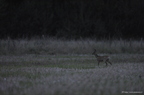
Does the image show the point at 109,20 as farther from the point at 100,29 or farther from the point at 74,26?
the point at 74,26

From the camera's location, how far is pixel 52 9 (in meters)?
37.8

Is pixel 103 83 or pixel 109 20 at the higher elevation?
pixel 103 83

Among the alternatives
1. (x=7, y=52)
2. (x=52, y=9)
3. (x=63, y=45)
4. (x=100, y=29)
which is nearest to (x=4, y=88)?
(x=7, y=52)

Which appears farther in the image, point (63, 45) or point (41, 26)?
point (41, 26)

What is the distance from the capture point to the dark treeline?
35031 millimetres

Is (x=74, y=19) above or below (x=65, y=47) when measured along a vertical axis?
below

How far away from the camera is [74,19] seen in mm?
36375

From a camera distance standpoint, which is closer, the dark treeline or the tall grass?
the tall grass

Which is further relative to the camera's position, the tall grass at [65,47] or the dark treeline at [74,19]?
the dark treeline at [74,19]

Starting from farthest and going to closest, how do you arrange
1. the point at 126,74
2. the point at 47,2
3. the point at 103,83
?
the point at 47,2 < the point at 126,74 < the point at 103,83

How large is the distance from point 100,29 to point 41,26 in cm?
832

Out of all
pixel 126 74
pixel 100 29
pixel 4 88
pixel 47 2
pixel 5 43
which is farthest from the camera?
pixel 47 2

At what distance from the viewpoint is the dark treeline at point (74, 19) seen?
115 ft

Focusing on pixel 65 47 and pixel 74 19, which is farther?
pixel 74 19
